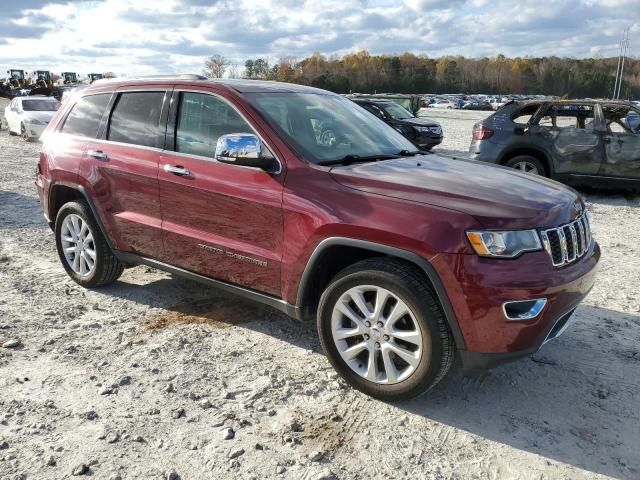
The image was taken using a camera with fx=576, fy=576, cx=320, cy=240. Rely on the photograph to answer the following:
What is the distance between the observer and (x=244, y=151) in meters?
3.50

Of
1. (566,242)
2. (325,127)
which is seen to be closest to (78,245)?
(325,127)

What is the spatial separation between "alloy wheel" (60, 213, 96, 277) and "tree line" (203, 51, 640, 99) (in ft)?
352

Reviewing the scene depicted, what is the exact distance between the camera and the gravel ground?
2.81 metres

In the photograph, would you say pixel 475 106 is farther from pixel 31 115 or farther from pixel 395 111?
pixel 31 115

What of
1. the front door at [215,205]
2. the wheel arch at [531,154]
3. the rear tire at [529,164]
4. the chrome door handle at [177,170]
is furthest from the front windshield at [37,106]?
the chrome door handle at [177,170]

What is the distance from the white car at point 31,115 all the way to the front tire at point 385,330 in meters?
17.2

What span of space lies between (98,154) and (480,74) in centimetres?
14143

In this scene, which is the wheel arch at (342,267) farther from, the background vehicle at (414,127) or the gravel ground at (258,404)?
the background vehicle at (414,127)

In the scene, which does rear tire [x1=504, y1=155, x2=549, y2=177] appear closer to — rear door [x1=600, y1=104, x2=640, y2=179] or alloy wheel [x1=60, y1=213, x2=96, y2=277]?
rear door [x1=600, y1=104, x2=640, y2=179]

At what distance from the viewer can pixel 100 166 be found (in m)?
4.59

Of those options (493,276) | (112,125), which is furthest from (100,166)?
(493,276)

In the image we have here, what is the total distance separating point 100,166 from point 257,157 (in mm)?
1744

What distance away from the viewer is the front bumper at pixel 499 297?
2885mm

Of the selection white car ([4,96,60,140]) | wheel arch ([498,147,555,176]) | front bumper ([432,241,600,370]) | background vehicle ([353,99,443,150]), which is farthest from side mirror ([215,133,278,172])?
white car ([4,96,60,140])
